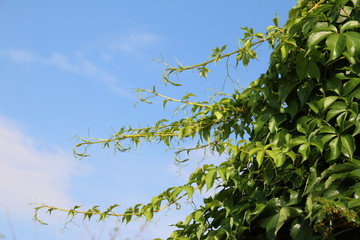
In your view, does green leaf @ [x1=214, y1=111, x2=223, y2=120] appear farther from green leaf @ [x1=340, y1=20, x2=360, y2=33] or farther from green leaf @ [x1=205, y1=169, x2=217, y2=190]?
green leaf @ [x1=340, y1=20, x2=360, y2=33]

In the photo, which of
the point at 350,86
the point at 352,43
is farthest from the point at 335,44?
the point at 350,86

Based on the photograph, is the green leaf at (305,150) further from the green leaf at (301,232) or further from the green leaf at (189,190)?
the green leaf at (189,190)

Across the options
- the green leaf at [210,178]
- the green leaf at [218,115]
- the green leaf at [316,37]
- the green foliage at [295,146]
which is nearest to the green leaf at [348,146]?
the green foliage at [295,146]

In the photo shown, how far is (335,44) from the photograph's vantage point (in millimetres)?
2459

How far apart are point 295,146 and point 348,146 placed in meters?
0.33

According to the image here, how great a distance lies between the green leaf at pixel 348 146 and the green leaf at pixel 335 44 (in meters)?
0.42

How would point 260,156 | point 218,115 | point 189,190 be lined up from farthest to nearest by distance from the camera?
point 218,115 < point 189,190 < point 260,156

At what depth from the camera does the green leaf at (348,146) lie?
7.78 ft

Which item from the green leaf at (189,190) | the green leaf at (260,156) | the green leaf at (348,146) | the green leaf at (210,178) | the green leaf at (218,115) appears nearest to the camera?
the green leaf at (348,146)

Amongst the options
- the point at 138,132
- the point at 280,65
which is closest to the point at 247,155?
the point at 280,65

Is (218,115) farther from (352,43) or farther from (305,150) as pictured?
(352,43)

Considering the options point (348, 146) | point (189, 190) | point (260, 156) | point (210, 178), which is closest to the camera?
point (348, 146)

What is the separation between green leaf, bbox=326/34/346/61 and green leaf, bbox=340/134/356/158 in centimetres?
42

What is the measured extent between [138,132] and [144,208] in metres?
0.71
